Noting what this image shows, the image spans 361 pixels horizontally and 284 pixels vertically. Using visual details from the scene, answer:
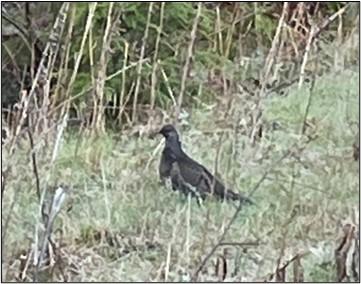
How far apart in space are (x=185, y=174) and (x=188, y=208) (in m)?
0.47

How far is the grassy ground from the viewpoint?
3832 millimetres

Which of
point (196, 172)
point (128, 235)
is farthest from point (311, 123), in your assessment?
point (128, 235)

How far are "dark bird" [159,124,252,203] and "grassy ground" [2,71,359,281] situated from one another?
0.17 feet

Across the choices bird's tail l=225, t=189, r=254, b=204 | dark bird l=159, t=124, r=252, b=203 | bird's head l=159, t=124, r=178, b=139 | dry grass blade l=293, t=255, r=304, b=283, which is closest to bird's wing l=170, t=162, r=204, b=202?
dark bird l=159, t=124, r=252, b=203

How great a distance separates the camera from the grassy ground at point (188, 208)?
151 inches

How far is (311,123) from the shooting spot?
5457mm

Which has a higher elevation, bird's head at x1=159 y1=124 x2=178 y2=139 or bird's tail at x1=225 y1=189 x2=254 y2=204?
bird's head at x1=159 y1=124 x2=178 y2=139

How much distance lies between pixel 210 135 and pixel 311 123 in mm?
506

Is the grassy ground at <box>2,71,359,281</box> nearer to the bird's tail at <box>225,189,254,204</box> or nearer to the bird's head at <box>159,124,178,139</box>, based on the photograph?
the bird's tail at <box>225,189,254,204</box>

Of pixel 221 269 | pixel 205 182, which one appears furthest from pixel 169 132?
pixel 221 269

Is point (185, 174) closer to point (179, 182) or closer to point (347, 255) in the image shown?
point (179, 182)

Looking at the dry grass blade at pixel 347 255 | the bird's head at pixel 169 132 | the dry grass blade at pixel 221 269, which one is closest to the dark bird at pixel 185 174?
the bird's head at pixel 169 132

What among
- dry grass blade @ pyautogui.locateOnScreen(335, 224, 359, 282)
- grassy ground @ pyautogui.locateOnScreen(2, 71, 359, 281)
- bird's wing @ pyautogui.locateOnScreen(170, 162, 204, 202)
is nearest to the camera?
dry grass blade @ pyautogui.locateOnScreen(335, 224, 359, 282)

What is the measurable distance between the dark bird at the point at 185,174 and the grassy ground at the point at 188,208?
5 cm
